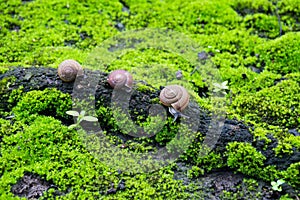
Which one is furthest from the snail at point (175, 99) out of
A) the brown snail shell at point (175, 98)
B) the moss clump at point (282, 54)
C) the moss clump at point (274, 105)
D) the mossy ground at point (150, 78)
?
the moss clump at point (282, 54)

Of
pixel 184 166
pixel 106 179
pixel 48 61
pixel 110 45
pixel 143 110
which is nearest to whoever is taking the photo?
pixel 106 179

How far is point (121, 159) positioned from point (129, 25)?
2768 mm

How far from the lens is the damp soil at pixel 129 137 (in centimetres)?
376

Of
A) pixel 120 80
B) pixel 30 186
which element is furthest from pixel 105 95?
pixel 30 186

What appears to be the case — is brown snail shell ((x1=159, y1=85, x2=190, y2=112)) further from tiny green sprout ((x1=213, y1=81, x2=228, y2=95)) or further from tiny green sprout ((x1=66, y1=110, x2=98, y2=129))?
tiny green sprout ((x1=213, y1=81, x2=228, y2=95))

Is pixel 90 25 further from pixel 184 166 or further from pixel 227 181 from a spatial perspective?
pixel 227 181

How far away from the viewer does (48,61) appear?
530cm

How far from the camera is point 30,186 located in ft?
12.1

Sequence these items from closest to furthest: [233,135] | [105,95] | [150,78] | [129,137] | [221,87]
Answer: [233,135], [129,137], [105,95], [221,87], [150,78]

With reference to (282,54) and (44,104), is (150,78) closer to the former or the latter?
(44,104)

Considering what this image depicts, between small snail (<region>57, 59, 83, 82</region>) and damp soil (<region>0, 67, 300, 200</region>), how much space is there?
8 cm

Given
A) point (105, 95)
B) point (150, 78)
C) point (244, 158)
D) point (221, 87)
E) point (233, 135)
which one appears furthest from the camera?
point (150, 78)

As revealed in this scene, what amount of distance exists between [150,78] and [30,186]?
2155 millimetres

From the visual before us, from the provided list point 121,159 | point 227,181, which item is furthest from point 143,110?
point 227,181
